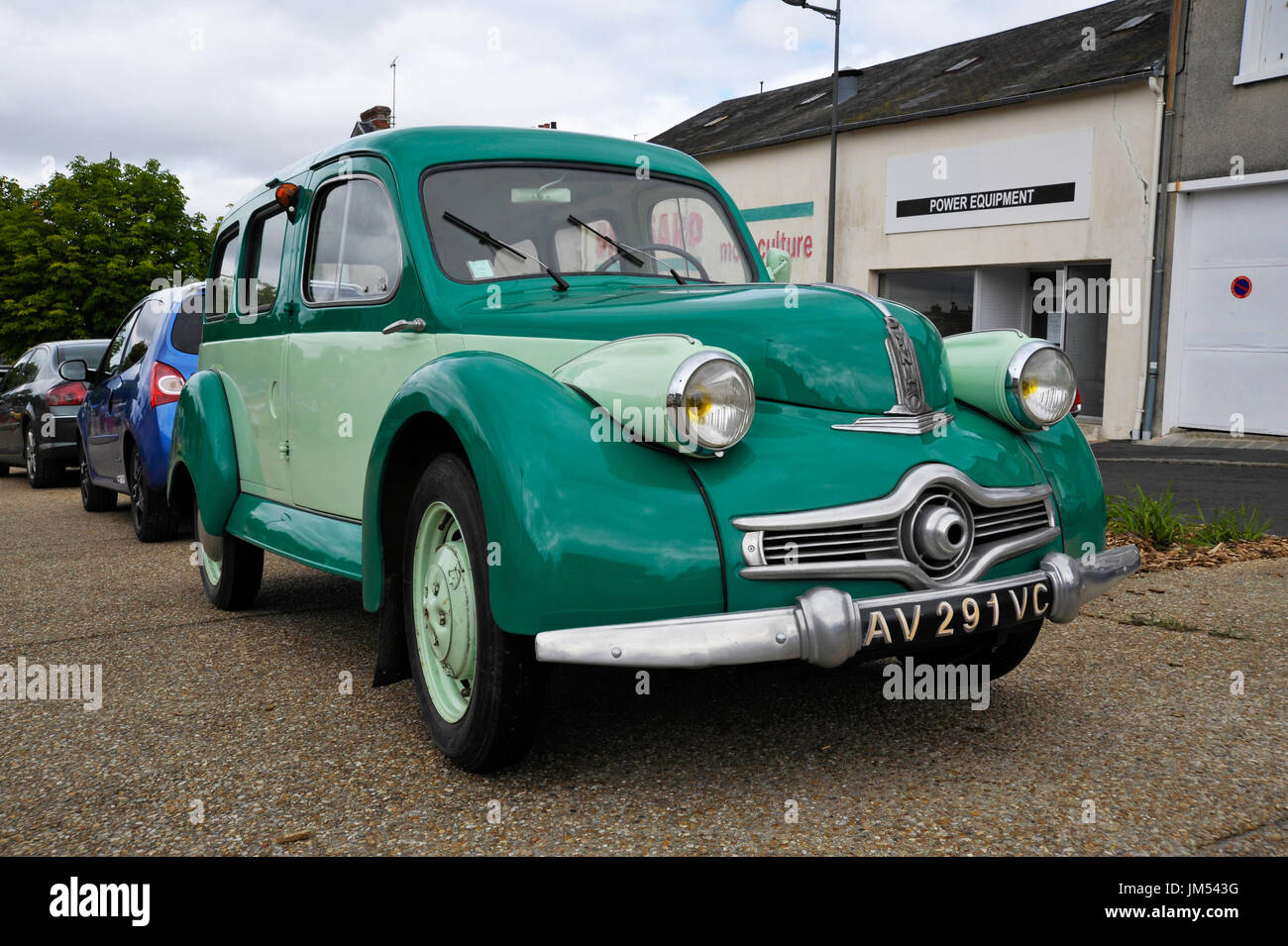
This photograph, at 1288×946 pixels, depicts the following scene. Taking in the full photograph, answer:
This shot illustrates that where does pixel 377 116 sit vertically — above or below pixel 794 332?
above

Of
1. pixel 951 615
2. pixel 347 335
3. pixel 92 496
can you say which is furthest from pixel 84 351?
pixel 951 615

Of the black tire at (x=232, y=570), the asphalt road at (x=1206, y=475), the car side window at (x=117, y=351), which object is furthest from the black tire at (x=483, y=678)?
the car side window at (x=117, y=351)

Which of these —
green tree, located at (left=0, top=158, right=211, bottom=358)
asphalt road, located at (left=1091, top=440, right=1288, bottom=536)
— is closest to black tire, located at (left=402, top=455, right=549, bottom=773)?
asphalt road, located at (left=1091, top=440, right=1288, bottom=536)

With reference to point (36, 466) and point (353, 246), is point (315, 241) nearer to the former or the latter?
point (353, 246)

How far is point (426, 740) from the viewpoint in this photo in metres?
3.29

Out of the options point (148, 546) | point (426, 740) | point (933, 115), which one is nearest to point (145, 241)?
point (933, 115)

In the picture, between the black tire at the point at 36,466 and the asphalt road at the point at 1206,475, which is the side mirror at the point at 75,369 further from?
the asphalt road at the point at 1206,475

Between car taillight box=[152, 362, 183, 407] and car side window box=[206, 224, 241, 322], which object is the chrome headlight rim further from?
car taillight box=[152, 362, 183, 407]

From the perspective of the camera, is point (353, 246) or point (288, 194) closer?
point (353, 246)

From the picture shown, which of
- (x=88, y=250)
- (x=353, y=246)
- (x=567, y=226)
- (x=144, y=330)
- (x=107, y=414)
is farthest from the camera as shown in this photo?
(x=88, y=250)

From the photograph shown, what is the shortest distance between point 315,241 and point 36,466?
8.30 metres

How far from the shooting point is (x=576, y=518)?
2.60 metres

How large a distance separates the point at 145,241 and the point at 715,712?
112 ft
